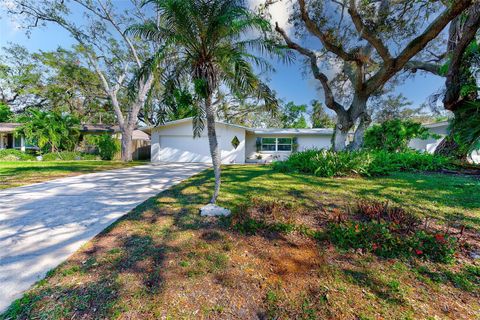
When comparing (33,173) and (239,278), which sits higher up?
(33,173)

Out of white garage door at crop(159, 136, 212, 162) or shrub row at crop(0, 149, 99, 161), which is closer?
white garage door at crop(159, 136, 212, 162)

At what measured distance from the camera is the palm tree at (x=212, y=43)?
405cm

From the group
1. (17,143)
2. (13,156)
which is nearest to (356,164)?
(13,156)

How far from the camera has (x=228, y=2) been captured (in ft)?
13.7

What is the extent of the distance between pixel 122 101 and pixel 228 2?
74.0ft

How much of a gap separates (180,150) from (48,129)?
33.1 feet

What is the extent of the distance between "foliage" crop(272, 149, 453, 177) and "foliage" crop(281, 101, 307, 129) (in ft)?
73.6

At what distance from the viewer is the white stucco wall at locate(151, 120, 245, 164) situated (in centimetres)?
1445

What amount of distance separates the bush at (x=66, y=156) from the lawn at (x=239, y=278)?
1658 centimetres

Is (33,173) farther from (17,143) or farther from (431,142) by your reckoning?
(431,142)

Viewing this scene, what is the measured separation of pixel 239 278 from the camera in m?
2.16

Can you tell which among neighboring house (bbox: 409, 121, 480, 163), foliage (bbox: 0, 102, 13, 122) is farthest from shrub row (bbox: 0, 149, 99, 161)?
neighboring house (bbox: 409, 121, 480, 163)

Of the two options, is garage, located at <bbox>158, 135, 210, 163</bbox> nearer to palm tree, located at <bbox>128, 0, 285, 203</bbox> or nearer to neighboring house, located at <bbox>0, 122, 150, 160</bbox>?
neighboring house, located at <bbox>0, 122, 150, 160</bbox>

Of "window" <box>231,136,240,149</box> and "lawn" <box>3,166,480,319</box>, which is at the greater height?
"window" <box>231,136,240,149</box>
